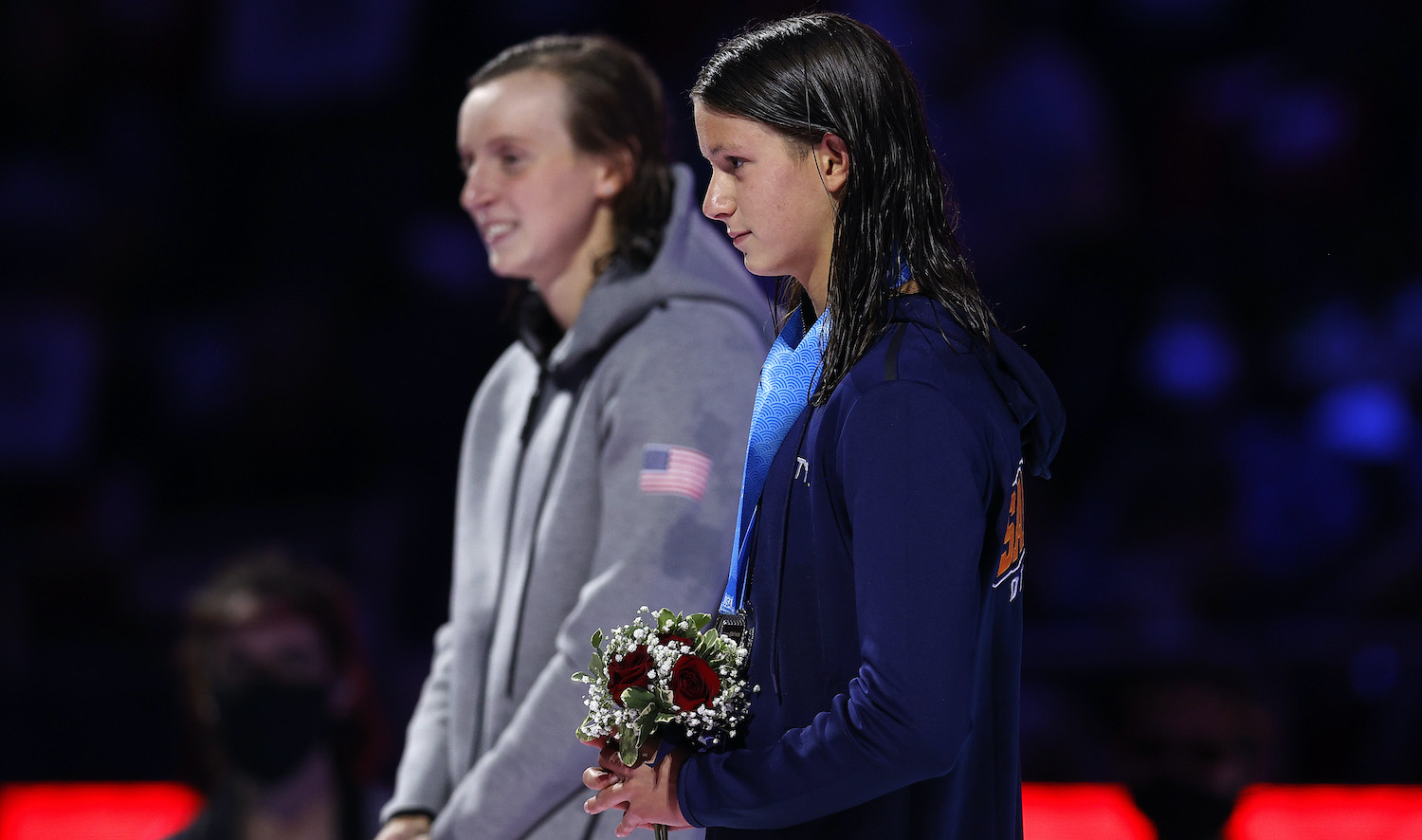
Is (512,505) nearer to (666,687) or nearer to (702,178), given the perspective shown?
(666,687)

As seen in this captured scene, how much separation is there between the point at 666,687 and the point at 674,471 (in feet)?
2.23

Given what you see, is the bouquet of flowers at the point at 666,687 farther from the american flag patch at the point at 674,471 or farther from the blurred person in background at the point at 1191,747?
the blurred person in background at the point at 1191,747

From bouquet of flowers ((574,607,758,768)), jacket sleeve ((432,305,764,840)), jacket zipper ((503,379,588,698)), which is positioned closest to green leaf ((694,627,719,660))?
bouquet of flowers ((574,607,758,768))

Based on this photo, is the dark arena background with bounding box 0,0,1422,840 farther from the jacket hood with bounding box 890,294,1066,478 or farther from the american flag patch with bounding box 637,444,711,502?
the jacket hood with bounding box 890,294,1066,478

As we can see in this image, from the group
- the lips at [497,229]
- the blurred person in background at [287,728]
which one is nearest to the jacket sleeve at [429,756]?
the lips at [497,229]

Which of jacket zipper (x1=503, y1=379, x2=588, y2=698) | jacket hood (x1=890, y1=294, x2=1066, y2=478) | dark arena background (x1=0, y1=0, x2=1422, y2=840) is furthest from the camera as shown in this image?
dark arena background (x1=0, y1=0, x2=1422, y2=840)

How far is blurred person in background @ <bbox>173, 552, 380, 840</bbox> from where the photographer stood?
3789 millimetres

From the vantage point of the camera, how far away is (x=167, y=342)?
602 cm

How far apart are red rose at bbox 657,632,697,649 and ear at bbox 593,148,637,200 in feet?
3.78

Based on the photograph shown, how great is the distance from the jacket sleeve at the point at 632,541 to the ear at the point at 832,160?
0.70 meters

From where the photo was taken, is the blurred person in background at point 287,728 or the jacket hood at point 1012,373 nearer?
the jacket hood at point 1012,373

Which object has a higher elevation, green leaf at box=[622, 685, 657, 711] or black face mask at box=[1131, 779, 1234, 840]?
green leaf at box=[622, 685, 657, 711]

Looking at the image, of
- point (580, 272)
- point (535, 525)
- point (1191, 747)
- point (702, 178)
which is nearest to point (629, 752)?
point (535, 525)

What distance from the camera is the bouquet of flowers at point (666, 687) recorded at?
5.26 ft
